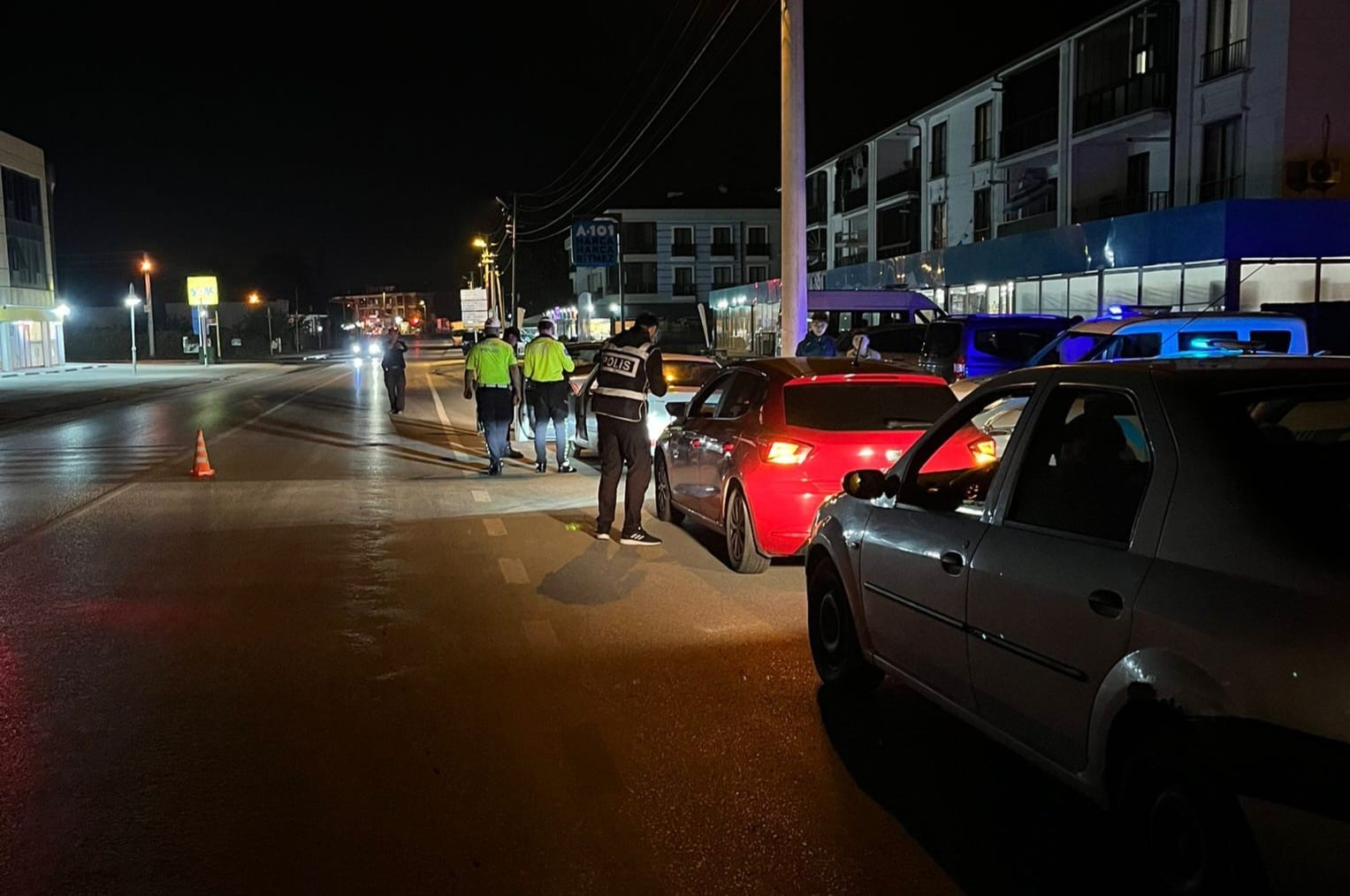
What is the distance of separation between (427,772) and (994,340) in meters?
16.2

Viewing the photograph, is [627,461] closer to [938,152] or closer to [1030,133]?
[1030,133]

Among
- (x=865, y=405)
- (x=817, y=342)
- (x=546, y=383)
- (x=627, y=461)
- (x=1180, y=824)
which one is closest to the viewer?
(x=1180, y=824)

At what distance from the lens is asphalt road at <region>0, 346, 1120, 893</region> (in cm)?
428

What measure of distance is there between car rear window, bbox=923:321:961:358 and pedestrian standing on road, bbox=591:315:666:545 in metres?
10.4

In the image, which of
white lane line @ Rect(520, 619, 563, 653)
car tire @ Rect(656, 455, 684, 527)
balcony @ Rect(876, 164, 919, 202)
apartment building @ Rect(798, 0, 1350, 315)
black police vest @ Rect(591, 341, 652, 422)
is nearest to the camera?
white lane line @ Rect(520, 619, 563, 653)

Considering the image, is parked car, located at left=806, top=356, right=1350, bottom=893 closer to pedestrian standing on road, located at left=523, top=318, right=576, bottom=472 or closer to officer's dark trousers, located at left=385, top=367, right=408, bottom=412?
pedestrian standing on road, located at left=523, top=318, right=576, bottom=472

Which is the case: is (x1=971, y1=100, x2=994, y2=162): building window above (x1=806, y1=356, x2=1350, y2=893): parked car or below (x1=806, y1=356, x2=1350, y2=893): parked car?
above

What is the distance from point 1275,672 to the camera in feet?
10.2

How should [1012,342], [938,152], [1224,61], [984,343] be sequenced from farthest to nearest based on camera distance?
[938,152] → [1224,61] → [1012,342] → [984,343]

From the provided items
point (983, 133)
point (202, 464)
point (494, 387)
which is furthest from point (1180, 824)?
point (983, 133)

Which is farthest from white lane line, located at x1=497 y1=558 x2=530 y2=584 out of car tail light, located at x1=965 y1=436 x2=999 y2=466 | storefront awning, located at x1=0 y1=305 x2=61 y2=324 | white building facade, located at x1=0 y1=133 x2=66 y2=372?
white building facade, located at x1=0 y1=133 x2=66 y2=372

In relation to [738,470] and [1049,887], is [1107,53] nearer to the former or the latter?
[738,470]

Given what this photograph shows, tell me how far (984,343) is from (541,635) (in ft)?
45.6

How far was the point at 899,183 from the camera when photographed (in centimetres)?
4547
